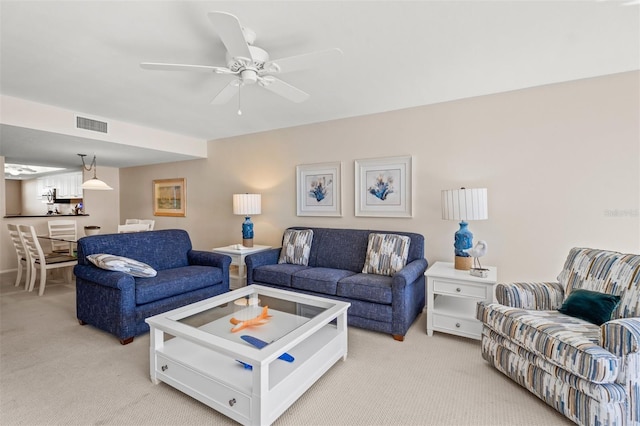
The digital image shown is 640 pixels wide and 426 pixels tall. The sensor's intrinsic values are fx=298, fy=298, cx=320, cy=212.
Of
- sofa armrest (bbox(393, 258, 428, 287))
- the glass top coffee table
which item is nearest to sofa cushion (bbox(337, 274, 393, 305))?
sofa armrest (bbox(393, 258, 428, 287))

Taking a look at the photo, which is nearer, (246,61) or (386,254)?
(246,61)

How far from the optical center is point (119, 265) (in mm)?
2643

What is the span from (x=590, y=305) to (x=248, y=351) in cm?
212

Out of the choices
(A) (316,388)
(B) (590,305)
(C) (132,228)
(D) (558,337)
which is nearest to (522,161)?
(B) (590,305)

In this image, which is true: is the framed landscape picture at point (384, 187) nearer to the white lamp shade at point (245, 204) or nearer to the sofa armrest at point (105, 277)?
the white lamp shade at point (245, 204)

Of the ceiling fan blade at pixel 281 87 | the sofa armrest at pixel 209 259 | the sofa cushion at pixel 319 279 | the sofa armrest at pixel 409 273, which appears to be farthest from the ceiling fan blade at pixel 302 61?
the sofa armrest at pixel 209 259

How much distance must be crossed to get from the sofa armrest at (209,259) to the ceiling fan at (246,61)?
1.88 m

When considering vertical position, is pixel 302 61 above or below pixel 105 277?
above

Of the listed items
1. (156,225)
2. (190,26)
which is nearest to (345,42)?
(190,26)

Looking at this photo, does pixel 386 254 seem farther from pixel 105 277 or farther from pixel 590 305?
pixel 105 277

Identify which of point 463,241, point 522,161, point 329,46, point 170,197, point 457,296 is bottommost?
point 457,296

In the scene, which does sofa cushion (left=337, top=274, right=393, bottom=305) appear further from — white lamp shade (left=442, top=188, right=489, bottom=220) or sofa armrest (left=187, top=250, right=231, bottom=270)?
Answer: sofa armrest (left=187, top=250, right=231, bottom=270)

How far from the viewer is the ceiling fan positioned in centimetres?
156

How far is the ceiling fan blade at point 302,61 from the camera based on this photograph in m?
1.73
